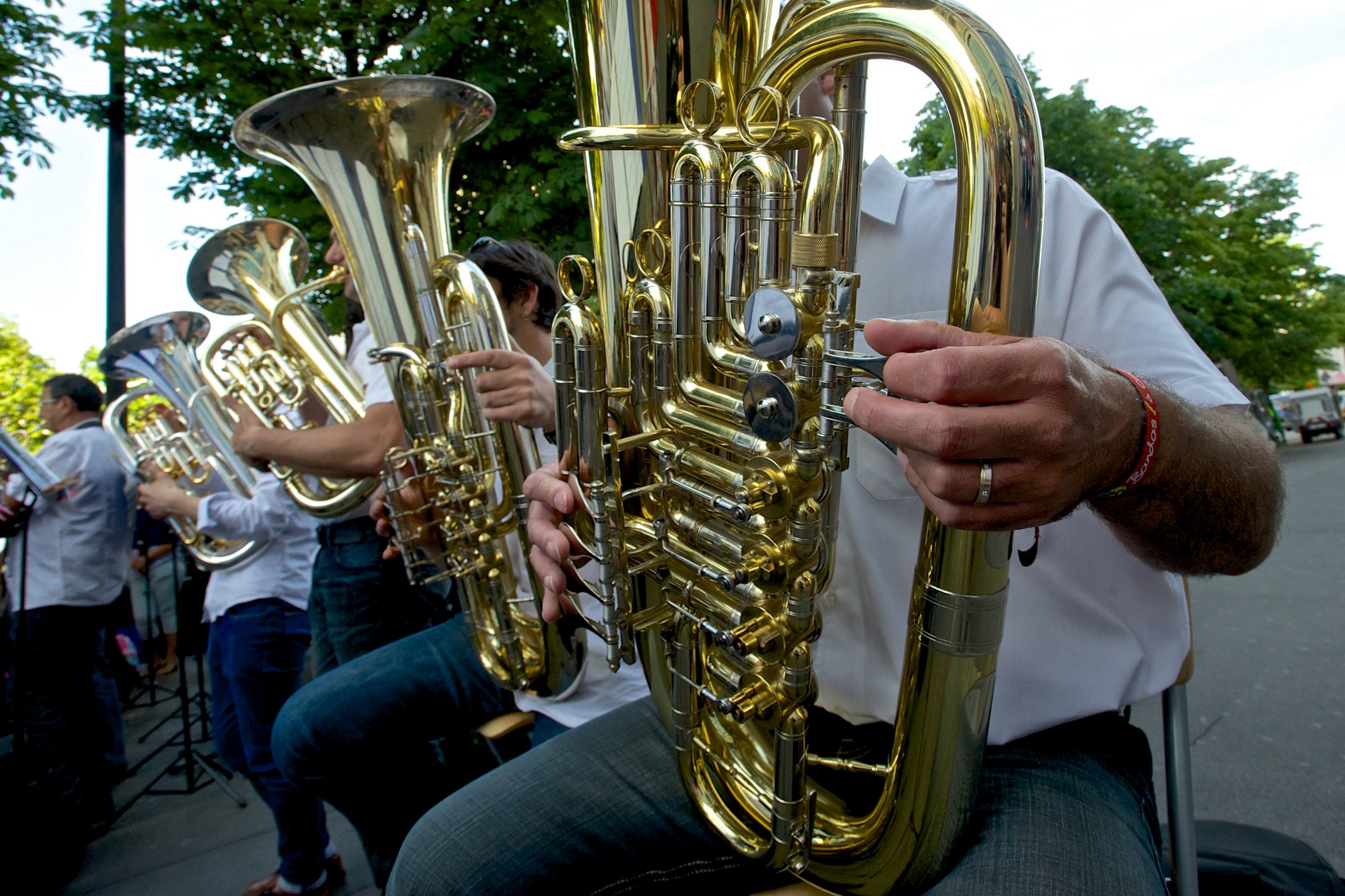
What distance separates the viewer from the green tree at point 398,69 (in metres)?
4.73

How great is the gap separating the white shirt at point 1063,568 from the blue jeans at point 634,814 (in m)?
0.07

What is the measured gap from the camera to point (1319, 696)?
12.1 feet

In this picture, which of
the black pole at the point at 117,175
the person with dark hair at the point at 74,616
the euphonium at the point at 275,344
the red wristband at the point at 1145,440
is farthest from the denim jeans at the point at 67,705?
the red wristband at the point at 1145,440

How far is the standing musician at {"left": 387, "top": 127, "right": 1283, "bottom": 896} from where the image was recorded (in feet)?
2.34

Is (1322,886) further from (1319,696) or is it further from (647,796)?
(1319,696)

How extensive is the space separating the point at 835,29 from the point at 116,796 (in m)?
4.50

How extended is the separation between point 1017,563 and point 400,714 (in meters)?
1.46

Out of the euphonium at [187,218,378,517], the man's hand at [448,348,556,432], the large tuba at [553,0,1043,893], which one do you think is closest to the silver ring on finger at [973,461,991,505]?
the large tuba at [553,0,1043,893]

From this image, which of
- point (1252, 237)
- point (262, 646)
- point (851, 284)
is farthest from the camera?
point (1252, 237)

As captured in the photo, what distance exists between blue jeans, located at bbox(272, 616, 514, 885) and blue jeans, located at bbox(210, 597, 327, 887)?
67cm

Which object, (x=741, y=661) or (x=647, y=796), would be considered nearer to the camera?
(x=741, y=661)

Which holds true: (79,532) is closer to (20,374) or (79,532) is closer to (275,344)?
(275,344)

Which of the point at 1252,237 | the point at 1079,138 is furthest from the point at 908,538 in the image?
the point at 1252,237

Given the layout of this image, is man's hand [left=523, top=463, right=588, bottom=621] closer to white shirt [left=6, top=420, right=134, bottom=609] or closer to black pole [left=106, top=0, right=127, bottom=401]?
white shirt [left=6, top=420, right=134, bottom=609]
